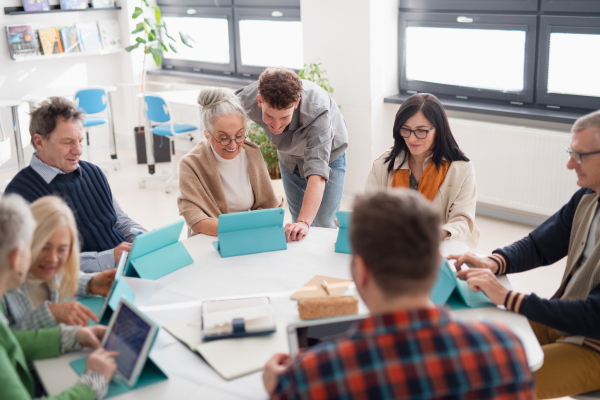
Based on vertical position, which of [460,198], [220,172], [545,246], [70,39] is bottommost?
[545,246]

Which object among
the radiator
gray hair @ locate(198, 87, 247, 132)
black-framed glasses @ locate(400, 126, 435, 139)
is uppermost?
gray hair @ locate(198, 87, 247, 132)

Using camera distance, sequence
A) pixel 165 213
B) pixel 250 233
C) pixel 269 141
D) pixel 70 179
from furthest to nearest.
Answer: pixel 165 213 → pixel 269 141 → pixel 70 179 → pixel 250 233

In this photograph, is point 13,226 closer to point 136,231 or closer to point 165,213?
point 136,231

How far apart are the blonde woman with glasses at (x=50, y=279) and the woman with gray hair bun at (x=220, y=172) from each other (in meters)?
0.84

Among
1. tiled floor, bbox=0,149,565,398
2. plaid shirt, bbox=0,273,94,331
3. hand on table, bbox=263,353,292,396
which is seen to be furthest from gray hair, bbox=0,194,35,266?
tiled floor, bbox=0,149,565,398

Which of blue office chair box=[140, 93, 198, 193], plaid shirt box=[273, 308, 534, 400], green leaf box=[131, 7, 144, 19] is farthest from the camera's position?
green leaf box=[131, 7, 144, 19]

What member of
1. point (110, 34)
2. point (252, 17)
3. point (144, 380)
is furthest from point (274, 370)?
point (110, 34)

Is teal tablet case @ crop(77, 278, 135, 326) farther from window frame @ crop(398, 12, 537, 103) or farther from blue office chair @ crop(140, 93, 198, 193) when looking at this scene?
blue office chair @ crop(140, 93, 198, 193)

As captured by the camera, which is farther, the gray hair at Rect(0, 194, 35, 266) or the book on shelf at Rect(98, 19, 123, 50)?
the book on shelf at Rect(98, 19, 123, 50)

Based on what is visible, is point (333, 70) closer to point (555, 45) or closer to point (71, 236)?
point (555, 45)

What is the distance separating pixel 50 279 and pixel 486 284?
128 cm

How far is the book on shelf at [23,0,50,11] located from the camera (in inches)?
244

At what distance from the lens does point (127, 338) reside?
1.52 m

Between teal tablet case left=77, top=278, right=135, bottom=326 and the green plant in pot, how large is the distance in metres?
3.02
